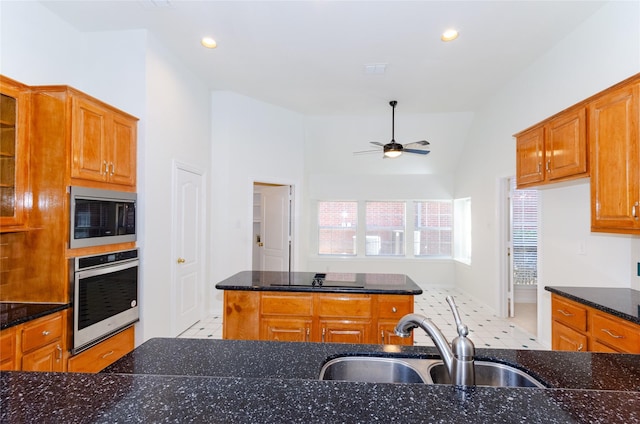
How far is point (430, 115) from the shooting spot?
5273 mm

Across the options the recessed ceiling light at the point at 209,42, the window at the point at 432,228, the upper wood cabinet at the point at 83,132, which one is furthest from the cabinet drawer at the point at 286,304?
the window at the point at 432,228

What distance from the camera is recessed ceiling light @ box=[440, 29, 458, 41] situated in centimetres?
292

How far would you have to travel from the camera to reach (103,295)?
239 cm

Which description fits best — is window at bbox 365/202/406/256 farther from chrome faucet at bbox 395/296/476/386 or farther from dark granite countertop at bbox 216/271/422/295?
chrome faucet at bbox 395/296/476/386

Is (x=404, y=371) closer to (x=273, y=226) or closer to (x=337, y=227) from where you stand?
(x=273, y=226)

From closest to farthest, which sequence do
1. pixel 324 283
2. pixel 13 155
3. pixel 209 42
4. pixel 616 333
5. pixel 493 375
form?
pixel 493 375, pixel 616 333, pixel 13 155, pixel 324 283, pixel 209 42

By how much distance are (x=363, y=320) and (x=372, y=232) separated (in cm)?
426

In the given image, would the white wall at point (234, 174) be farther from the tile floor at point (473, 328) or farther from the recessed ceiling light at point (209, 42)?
the recessed ceiling light at point (209, 42)

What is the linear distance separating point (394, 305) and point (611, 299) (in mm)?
1546

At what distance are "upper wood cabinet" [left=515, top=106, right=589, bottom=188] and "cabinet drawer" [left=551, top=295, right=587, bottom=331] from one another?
1035 mm

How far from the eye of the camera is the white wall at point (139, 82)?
2.53 m

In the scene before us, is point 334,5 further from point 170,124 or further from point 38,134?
point 38,134

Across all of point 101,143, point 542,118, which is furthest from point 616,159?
point 101,143

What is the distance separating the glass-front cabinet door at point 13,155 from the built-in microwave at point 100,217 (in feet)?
1.10
